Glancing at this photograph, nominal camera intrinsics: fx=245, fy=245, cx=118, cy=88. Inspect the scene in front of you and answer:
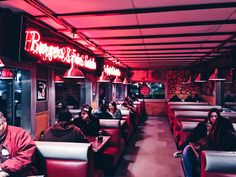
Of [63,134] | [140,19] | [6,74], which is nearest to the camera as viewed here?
[63,134]

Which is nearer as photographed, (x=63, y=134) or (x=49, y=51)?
(x=63, y=134)

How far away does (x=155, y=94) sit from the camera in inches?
655

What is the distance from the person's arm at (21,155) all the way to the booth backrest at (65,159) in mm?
334

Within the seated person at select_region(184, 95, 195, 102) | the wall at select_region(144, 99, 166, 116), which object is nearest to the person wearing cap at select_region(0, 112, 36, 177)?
the seated person at select_region(184, 95, 195, 102)

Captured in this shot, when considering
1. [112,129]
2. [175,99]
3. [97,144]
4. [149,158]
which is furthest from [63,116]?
[175,99]

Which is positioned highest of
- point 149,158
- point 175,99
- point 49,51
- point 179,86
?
point 49,51

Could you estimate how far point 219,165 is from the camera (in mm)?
2863

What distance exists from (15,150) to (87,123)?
88.6 inches

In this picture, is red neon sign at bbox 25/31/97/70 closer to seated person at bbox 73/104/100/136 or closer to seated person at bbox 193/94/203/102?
seated person at bbox 73/104/100/136

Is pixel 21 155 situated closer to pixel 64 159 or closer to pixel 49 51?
pixel 64 159

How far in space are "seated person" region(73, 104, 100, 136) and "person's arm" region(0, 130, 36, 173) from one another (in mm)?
2089

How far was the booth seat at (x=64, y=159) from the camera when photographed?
327 cm

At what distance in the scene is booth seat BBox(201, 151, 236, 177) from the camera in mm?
2840

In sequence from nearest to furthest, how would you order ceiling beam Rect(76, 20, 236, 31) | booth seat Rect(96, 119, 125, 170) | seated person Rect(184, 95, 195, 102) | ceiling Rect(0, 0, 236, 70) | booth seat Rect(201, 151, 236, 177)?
booth seat Rect(201, 151, 236, 177) < ceiling Rect(0, 0, 236, 70) < ceiling beam Rect(76, 20, 236, 31) < booth seat Rect(96, 119, 125, 170) < seated person Rect(184, 95, 195, 102)
